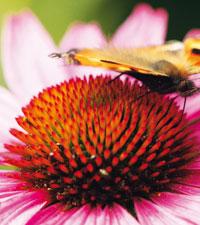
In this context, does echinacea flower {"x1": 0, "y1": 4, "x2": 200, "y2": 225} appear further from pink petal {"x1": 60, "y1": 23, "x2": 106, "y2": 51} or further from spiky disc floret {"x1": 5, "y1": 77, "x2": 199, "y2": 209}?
pink petal {"x1": 60, "y1": 23, "x2": 106, "y2": 51}

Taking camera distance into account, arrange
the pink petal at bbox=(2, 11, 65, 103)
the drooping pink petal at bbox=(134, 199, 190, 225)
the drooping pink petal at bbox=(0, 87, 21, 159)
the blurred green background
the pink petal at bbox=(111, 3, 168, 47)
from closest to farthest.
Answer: the drooping pink petal at bbox=(134, 199, 190, 225) < the drooping pink petal at bbox=(0, 87, 21, 159) < the pink petal at bbox=(2, 11, 65, 103) < the pink petal at bbox=(111, 3, 168, 47) < the blurred green background

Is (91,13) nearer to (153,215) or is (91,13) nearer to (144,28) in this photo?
(144,28)

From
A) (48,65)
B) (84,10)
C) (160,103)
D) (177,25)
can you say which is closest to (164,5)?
(177,25)

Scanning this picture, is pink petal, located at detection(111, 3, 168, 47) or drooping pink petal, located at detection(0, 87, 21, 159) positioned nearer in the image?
drooping pink petal, located at detection(0, 87, 21, 159)

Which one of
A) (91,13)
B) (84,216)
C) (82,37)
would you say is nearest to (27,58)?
(82,37)

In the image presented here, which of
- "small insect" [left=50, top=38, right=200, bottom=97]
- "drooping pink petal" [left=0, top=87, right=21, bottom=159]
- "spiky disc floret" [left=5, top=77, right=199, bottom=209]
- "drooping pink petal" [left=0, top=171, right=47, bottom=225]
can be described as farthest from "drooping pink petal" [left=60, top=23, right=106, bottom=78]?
"drooping pink petal" [left=0, top=171, right=47, bottom=225]

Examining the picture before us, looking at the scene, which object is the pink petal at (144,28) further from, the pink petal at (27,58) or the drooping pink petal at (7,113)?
the drooping pink petal at (7,113)
